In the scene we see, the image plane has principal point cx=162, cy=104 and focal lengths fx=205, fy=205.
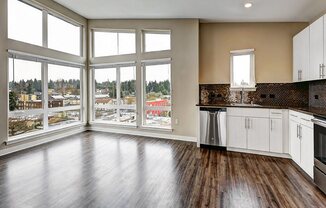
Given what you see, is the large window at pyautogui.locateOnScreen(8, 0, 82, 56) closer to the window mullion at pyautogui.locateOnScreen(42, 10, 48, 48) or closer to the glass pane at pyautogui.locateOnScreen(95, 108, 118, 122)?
the window mullion at pyautogui.locateOnScreen(42, 10, 48, 48)

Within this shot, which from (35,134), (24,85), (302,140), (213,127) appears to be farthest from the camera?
(35,134)

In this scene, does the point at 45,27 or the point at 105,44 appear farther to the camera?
the point at 105,44

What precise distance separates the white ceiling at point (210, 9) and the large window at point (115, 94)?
165 cm

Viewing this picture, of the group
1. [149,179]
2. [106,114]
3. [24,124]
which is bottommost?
[149,179]

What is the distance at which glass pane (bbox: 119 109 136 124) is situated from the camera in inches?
240

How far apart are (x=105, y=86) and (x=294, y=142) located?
5203 mm

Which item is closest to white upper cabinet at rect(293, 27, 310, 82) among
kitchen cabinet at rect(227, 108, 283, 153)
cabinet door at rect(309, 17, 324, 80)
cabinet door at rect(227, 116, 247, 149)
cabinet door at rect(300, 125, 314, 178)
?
cabinet door at rect(309, 17, 324, 80)

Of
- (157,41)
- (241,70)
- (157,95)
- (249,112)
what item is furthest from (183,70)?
(249,112)

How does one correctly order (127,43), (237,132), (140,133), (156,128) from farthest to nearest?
(127,43), (140,133), (156,128), (237,132)

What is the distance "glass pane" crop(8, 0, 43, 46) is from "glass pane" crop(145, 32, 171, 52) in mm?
2674

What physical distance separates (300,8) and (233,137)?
2843 mm

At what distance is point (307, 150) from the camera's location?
9.81 ft

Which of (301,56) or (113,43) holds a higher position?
(113,43)

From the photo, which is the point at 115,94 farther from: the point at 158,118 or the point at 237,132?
the point at 237,132
